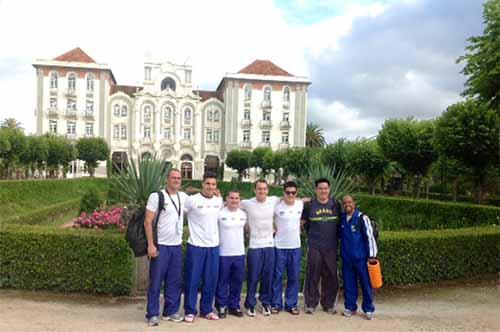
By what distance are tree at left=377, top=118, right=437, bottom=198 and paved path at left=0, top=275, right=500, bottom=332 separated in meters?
16.5

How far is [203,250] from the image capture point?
5.07 metres

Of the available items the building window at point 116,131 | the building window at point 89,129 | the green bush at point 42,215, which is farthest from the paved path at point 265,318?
the building window at point 89,129

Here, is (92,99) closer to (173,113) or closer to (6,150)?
(173,113)

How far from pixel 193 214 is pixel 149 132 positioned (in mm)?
49483

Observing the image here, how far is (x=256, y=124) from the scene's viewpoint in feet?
181

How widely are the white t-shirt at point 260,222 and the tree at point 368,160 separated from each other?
21613mm

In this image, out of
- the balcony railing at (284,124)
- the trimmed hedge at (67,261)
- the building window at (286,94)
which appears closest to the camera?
the trimmed hedge at (67,261)

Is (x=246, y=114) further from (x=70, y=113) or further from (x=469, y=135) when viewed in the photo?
(x=469, y=135)

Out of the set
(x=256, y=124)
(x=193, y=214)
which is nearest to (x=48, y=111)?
(x=256, y=124)

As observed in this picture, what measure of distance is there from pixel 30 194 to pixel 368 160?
18419mm

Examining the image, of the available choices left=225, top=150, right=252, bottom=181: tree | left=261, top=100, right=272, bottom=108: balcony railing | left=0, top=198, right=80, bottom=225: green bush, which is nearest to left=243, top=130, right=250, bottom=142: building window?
left=261, top=100, right=272, bottom=108: balcony railing

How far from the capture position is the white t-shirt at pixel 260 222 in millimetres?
5238

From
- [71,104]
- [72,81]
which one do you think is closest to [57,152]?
[71,104]

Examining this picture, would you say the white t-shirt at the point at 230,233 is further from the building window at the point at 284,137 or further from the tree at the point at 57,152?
the building window at the point at 284,137
